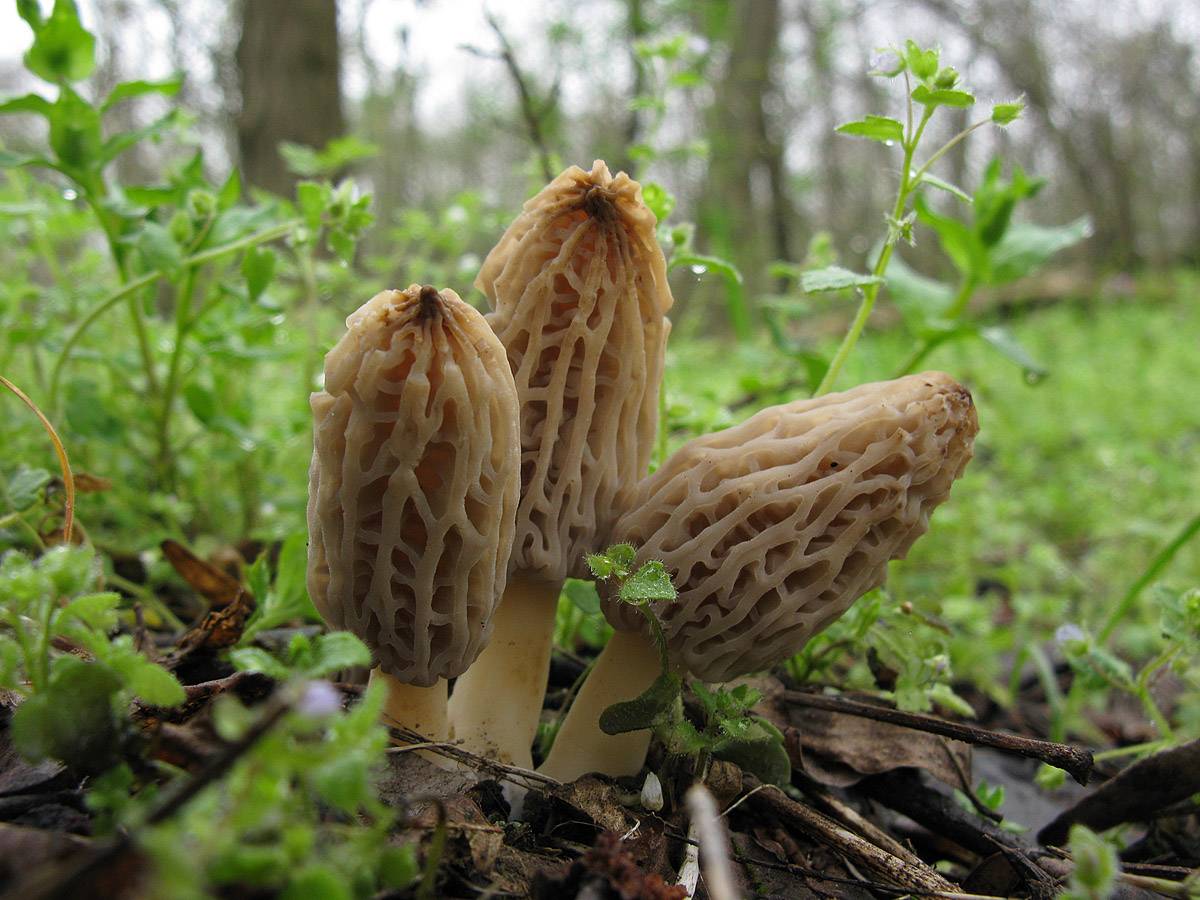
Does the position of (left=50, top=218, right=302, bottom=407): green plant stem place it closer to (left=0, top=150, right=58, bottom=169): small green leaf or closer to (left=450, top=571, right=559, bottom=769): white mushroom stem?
(left=0, top=150, right=58, bottom=169): small green leaf

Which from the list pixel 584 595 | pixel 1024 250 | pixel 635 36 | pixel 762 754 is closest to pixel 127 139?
pixel 584 595

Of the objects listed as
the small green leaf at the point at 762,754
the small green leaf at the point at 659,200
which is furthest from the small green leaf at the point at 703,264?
the small green leaf at the point at 762,754

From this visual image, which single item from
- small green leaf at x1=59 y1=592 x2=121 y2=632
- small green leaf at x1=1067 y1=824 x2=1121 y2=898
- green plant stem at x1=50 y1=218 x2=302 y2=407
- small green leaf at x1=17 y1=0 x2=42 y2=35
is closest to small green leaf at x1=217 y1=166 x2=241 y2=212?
green plant stem at x1=50 y1=218 x2=302 y2=407

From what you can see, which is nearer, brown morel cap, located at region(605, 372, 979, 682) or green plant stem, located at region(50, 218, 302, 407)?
brown morel cap, located at region(605, 372, 979, 682)

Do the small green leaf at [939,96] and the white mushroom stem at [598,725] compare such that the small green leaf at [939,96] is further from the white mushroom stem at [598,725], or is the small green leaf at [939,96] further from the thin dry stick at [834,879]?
the thin dry stick at [834,879]

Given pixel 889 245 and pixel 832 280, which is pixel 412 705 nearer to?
pixel 832 280
